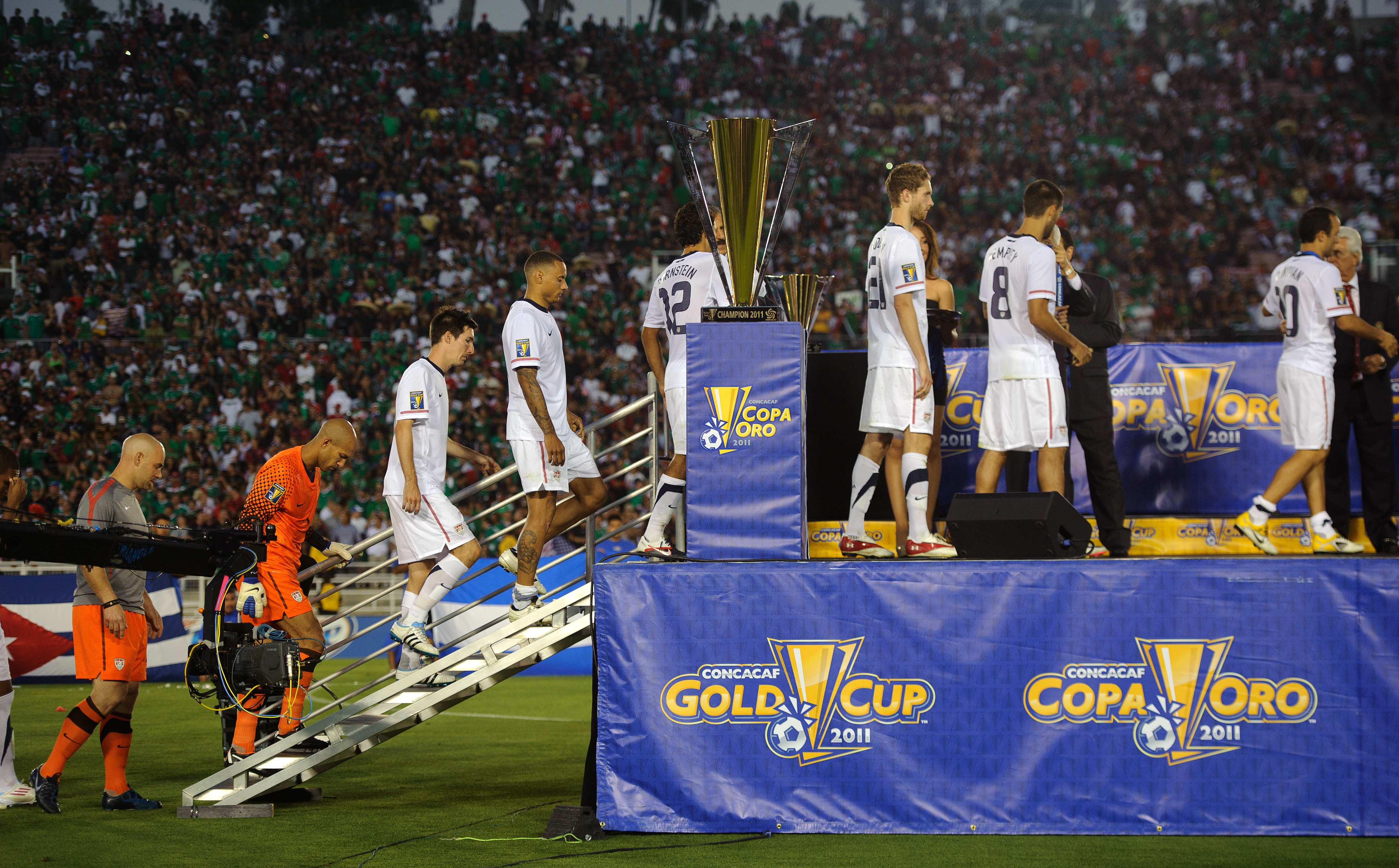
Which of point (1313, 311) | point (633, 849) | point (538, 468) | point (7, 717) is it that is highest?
point (1313, 311)

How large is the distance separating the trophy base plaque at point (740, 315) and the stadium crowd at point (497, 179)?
11113mm

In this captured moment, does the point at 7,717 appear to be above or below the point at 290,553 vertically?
below

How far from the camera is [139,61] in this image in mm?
23016

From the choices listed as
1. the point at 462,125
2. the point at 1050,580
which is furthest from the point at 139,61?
the point at 1050,580

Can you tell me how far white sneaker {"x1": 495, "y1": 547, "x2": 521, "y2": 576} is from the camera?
6266 millimetres

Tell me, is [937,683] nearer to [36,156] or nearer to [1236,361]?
[1236,361]

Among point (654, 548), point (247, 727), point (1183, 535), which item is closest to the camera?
point (654, 548)

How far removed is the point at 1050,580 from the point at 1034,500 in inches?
18.1

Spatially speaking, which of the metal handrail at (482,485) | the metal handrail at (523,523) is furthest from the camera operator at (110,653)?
the metal handrail at (482,485)

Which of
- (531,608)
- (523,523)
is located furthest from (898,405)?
(523,523)

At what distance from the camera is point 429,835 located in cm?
530

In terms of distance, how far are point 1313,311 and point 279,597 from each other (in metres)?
5.62

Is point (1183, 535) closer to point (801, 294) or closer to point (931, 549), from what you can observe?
point (931, 549)

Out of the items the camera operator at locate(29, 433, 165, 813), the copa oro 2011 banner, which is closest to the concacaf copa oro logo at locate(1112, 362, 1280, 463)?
the copa oro 2011 banner
